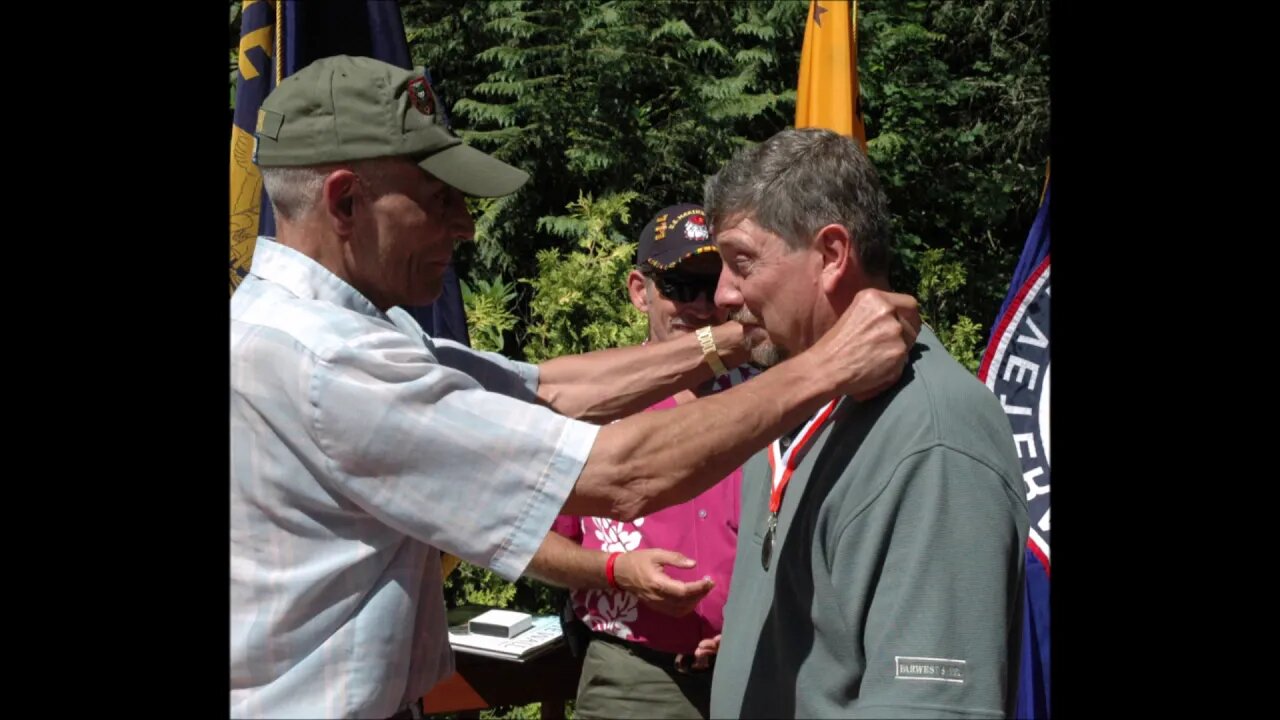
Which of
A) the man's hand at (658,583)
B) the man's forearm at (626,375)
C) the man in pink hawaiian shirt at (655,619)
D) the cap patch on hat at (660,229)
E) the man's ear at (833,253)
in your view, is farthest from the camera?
the cap patch on hat at (660,229)

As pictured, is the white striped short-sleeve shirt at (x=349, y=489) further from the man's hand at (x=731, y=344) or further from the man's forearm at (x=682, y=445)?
the man's hand at (x=731, y=344)

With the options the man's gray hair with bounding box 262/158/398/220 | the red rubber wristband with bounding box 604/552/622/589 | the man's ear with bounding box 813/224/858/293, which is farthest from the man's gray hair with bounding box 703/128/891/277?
the red rubber wristband with bounding box 604/552/622/589

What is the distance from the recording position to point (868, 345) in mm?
2109

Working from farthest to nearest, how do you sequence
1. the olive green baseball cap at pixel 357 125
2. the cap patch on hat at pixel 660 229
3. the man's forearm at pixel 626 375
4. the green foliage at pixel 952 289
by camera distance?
the green foliage at pixel 952 289 < the cap patch on hat at pixel 660 229 < the man's forearm at pixel 626 375 < the olive green baseball cap at pixel 357 125

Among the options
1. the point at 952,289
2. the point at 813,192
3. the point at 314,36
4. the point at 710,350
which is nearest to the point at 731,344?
the point at 710,350

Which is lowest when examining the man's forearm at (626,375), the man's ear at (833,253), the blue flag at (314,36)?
the man's forearm at (626,375)

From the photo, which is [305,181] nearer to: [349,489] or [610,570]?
[349,489]

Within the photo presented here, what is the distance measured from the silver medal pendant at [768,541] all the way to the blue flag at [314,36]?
5.62 feet

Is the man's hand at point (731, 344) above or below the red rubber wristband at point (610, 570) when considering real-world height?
above

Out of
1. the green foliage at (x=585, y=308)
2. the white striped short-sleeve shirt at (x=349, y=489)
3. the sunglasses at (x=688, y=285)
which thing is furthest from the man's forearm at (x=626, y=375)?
the green foliage at (x=585, y=308)

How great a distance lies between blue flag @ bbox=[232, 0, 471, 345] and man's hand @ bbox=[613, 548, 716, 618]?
3.96ft

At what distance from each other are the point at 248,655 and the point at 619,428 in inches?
31.9

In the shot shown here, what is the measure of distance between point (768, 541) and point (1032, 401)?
2.63 meters

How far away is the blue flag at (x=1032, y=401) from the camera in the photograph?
14.7ft
